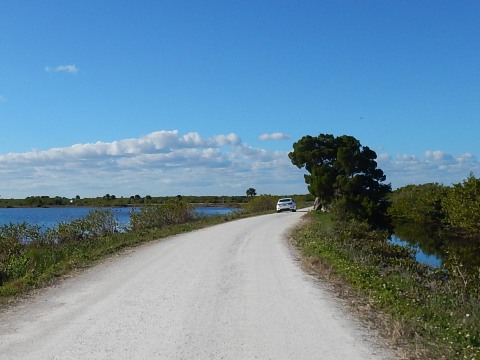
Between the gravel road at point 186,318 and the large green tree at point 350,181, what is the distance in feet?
84.9

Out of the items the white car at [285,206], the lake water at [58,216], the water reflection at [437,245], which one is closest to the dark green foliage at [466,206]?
the water reflection at [437,245]

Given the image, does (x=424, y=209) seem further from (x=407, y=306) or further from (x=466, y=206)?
(x=407, y=306)

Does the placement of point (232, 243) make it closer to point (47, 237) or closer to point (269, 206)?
point (47, 237)

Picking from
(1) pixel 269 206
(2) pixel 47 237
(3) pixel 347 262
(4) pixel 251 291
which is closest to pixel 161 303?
(4) pixel 251 291

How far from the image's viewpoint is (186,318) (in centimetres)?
877

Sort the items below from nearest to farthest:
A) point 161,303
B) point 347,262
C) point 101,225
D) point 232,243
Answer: point 161,303, point 347,262, point 232,243, point 101,225

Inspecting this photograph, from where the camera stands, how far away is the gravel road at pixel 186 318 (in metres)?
7.00

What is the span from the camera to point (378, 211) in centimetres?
4259

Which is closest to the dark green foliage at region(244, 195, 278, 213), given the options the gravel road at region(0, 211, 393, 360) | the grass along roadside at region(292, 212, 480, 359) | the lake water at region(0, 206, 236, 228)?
the lake water at region(0, 206, 236, 228)

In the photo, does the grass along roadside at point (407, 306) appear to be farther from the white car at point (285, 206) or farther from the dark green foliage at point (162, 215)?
the white car at point (285, 206)

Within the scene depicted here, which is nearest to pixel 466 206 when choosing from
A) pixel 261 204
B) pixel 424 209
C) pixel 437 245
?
pixel 437 245

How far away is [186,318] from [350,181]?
35901 millimetres

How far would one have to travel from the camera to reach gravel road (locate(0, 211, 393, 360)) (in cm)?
700

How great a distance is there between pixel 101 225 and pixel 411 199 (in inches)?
1503
